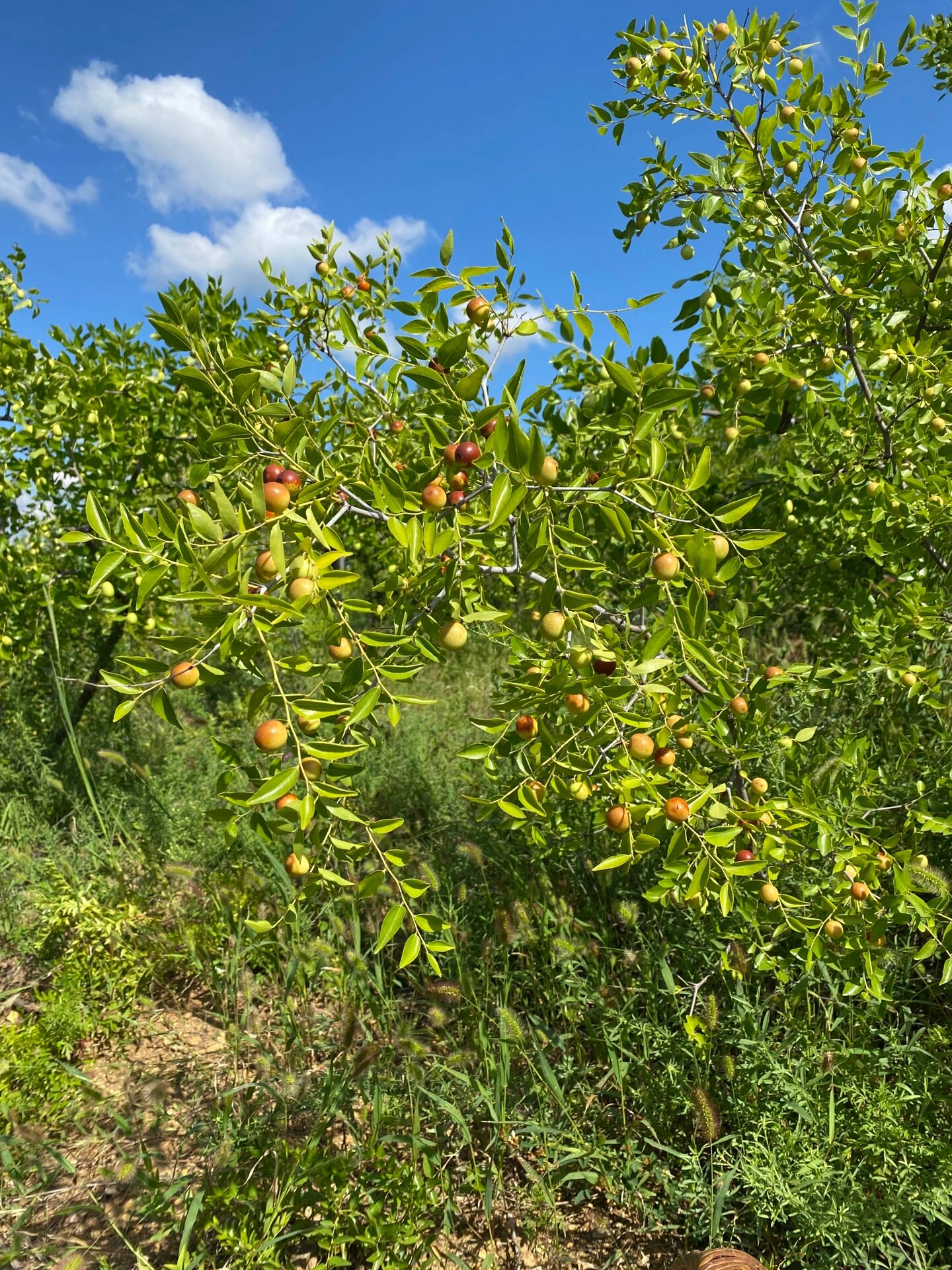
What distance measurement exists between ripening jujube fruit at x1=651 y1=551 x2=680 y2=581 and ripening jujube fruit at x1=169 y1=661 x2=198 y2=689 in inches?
28.7

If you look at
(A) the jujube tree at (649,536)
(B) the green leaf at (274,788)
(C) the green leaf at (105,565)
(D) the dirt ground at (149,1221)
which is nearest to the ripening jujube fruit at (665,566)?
(A) the jujube tree at (649,536)

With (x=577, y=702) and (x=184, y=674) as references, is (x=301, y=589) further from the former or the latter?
(x=577, y=702)

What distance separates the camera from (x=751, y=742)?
7.36 ft

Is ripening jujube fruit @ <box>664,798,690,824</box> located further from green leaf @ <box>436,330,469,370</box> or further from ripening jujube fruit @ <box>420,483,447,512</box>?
green leaf @ <box>436,330,469,370</box>

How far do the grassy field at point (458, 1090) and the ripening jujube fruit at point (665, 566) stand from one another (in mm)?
885

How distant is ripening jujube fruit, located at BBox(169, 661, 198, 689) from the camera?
108cm

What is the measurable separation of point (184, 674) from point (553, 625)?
1.86 ft

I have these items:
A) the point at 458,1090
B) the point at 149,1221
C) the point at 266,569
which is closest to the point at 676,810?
the point at 266,569

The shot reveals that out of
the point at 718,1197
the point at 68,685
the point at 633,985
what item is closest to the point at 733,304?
the point at 633,985

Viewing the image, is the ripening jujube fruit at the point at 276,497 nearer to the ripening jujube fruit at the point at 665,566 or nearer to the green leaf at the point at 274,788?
the green leaf at the point at 274,788

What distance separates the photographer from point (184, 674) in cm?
109

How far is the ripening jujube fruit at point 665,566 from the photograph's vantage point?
1.20 meters

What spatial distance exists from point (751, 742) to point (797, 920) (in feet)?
2.21

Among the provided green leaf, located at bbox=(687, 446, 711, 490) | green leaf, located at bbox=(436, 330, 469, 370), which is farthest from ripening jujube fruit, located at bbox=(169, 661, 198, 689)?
green leaf, located at bbox=(687, 446, 711, 490)
